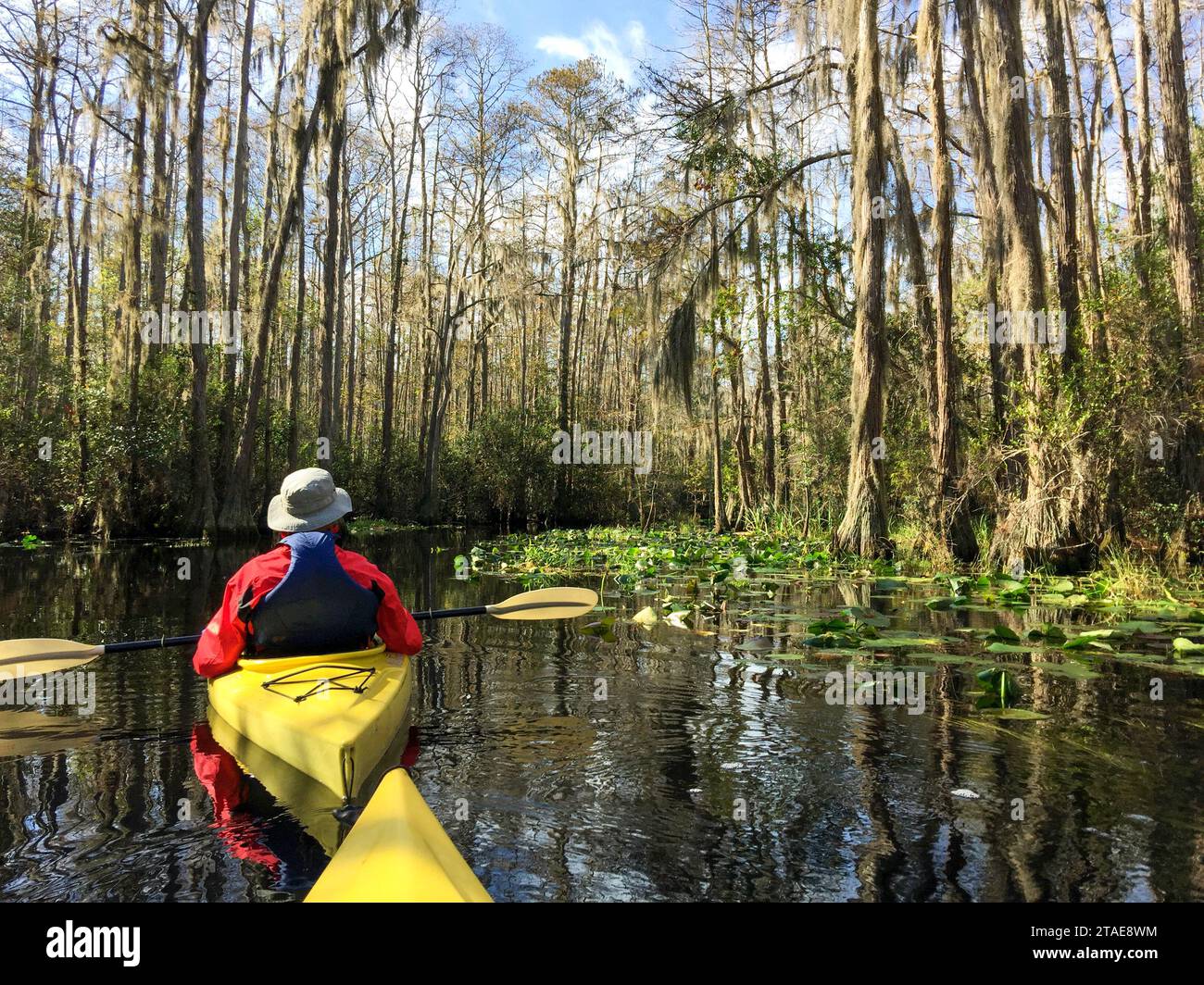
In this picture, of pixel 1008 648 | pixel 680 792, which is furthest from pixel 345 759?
pixel 1008 648

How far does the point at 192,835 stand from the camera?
3.02 metres

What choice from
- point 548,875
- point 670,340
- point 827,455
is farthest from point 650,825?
point 827,455

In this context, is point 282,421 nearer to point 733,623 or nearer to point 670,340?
point 670,340

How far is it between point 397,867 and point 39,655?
4038 mm

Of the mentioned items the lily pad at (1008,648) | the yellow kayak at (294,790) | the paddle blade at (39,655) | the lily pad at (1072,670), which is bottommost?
the yellow kayak at (294,790)

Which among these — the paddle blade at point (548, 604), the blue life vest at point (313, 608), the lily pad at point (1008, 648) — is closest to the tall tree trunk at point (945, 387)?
the lily pad at point (1008, 648)

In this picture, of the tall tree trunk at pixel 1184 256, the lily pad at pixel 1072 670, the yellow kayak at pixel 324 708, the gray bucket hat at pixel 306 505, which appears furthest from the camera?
the tall tree trunk at pixel 1184 256

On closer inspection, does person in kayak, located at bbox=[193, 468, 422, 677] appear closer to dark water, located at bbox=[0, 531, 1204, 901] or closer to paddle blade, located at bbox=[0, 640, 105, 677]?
dark water, located at bbox=[0, 531, 1204, 901]

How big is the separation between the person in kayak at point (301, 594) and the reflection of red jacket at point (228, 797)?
431 mm

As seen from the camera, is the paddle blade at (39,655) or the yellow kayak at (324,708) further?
the paddle blade at (39,655)

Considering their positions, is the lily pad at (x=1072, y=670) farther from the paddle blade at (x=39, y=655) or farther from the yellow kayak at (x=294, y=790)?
the paddle blade at (x=39, y=655)

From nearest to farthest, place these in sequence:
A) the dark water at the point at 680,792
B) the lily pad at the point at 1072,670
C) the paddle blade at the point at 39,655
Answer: the dark water at the point at 680,792 → the paddle blade at the point at 39,655 → the lily pad at the point at 1072,670

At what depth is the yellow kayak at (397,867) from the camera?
6.27 ft

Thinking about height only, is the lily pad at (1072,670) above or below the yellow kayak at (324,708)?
below
